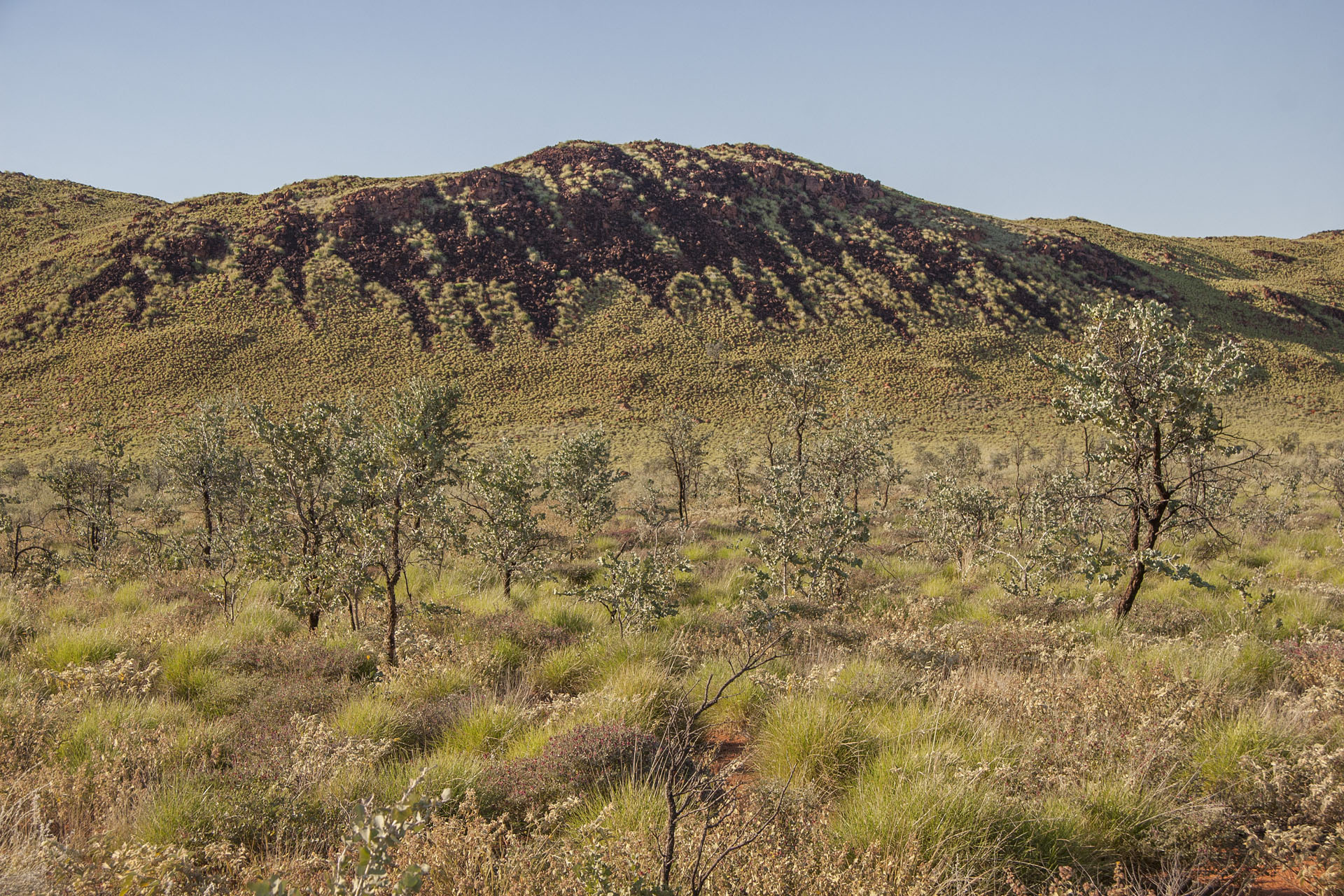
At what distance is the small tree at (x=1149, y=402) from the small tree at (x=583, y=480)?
1163 centimetres

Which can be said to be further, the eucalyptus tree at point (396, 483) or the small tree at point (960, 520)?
the small tree at point (960, 520)

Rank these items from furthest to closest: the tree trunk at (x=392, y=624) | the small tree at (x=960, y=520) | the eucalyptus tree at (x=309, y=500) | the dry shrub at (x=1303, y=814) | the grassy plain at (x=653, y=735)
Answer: the small tree at (x=960, y=520) → the eucalyptus tree at (x=309, y=500) → the tree trunk at (x=392, y=624) → the dry shrub at (x=1303, y=814) → the grassy plain at (x=653, y=735)

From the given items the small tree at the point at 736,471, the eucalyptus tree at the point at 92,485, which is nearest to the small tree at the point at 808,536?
the eucalyptus tree at the point at 92,485

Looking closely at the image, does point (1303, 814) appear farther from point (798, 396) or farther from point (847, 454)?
point (798, 396)

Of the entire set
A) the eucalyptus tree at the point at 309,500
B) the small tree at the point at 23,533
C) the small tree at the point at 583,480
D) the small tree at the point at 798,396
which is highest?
the small tree at the point at 798,396

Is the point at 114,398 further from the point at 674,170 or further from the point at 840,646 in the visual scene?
the point at 674,170

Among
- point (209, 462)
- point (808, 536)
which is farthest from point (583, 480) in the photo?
point (209, 462)

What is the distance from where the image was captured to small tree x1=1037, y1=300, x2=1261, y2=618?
646 cm

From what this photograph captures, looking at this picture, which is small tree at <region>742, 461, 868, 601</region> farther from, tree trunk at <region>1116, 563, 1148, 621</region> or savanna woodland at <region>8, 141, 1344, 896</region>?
tree trunk at <region>1116, 563, 1148, 621</region>

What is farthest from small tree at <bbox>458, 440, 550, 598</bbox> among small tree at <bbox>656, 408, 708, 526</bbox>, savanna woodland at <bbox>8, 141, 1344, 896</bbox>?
small tree at <bbox>656, 408, 708, 526</bbox>

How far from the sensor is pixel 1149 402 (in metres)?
6.77

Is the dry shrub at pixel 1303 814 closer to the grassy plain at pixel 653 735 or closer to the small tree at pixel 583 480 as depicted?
the grassy plain at pixel 653 735

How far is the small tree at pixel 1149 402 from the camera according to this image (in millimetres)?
6457

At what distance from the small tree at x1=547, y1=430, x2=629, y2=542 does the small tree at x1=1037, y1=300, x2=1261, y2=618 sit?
11635mm
